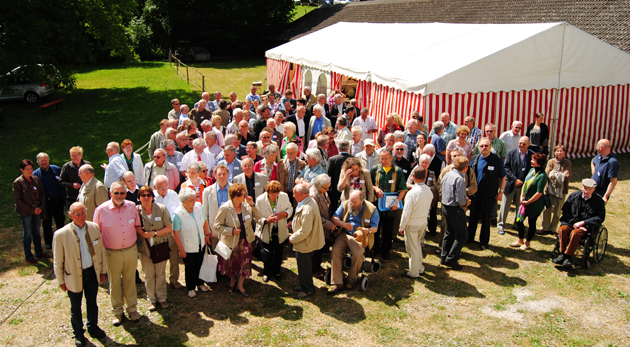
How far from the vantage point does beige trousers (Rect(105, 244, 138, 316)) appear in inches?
192

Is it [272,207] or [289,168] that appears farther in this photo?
[289,168]

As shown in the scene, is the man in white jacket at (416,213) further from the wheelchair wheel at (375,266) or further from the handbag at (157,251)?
the handbag at (157,251)

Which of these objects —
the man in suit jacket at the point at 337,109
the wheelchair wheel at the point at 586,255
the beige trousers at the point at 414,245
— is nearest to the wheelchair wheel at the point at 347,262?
the beige trousers at the point at 414,245

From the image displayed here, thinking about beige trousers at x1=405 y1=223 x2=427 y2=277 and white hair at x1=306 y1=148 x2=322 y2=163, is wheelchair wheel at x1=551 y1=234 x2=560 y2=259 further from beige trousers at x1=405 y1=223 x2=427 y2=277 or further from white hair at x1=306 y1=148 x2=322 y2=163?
white hair at x1=306 y1=148 x2=322 y2=163

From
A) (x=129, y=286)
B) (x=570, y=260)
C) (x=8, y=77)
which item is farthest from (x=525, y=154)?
(x=8, y=77)

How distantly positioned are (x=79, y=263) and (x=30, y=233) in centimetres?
272

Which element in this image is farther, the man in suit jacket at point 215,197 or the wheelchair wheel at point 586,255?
the wheelchair wheel at point 586,255

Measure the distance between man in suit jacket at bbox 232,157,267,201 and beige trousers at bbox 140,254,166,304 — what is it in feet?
4.90

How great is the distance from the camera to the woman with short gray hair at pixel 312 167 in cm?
625

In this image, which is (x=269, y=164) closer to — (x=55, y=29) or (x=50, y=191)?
(x=50, y=191)

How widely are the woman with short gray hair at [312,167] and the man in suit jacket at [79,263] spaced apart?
2670 millimetres

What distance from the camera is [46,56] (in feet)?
55.1

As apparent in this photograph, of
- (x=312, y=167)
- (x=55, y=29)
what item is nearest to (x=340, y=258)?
(x=312, y=167)

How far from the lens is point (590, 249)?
6.12 meters
